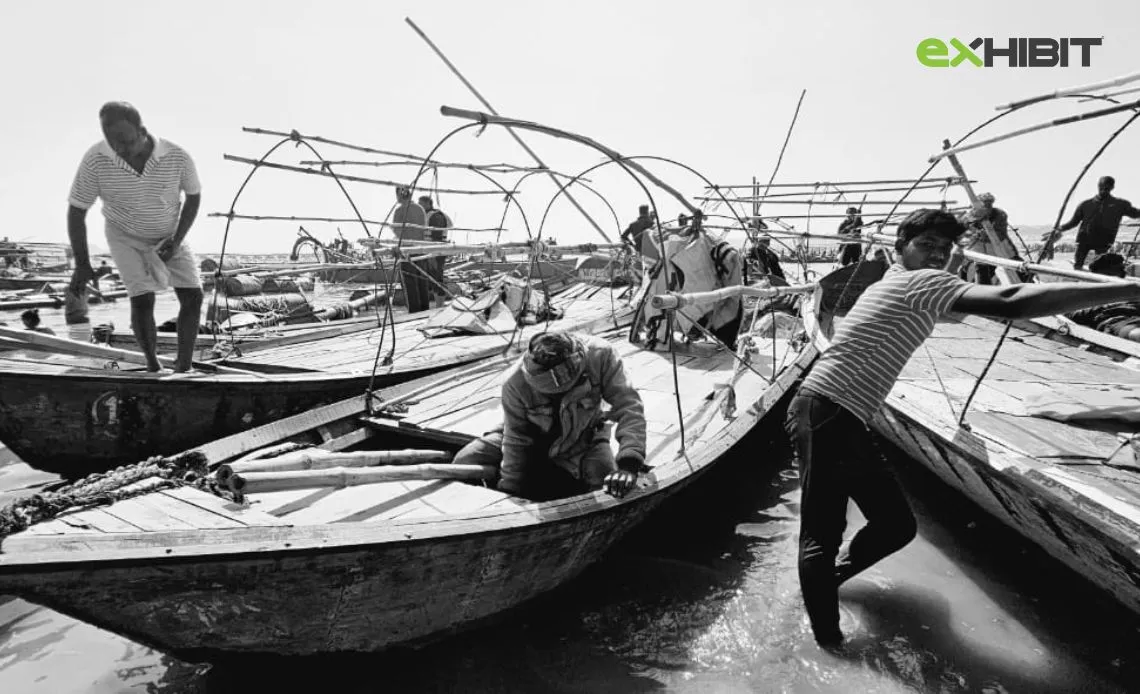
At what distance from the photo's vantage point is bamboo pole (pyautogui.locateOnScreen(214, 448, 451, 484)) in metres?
2.88

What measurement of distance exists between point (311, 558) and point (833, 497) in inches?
83.3

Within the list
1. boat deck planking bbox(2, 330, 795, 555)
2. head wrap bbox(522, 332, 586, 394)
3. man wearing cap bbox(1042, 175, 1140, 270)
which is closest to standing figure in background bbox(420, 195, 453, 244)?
boat deck planking bbox(2, 330, 795, 555)

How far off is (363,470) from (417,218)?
8656mm

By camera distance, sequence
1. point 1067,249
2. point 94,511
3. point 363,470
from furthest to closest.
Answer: point 1067,249, point 363,470, point 94,511

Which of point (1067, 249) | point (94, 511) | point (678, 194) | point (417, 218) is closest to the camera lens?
point (94, 511)

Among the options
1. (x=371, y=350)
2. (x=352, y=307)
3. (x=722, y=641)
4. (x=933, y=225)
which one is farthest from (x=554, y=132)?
(x=352, y=307)

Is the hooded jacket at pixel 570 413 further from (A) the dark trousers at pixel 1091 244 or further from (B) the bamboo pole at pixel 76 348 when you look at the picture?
(A) the dark trousers at pixel 1091 244

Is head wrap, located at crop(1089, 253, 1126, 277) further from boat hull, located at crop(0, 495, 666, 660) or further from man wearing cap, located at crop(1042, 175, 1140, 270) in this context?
boat hull, located at crop(0, 495, 666, 660)

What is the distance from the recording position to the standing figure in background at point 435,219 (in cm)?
1040

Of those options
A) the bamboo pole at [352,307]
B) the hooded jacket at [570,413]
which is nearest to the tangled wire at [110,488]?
the hooded jacket at [570,413]

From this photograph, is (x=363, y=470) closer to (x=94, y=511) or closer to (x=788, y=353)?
(x=94, y=511)

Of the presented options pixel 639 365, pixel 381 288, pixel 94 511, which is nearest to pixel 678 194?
pixel 639 365

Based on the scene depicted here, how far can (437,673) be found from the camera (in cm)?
265

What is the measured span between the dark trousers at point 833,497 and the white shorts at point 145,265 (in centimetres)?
425
